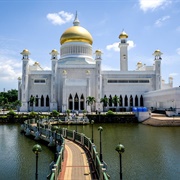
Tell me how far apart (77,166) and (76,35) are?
4479 cm

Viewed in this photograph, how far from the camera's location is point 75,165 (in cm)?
1147

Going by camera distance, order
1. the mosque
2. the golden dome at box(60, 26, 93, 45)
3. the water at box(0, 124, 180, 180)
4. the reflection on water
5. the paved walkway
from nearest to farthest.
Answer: the paved walkway < the reflection on water < the water at box(0, 124, 180, 180) < the mosque < the golden dome at box(60, 26, 93, 45)

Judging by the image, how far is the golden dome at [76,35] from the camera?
53.2 m

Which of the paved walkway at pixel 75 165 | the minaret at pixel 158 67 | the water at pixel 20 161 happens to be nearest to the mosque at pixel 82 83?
the minaret at pixel 158 67

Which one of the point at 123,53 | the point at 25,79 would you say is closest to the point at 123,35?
the point at 123,53

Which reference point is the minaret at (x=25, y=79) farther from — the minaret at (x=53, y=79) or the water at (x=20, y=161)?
the water at (x=20, y=161)

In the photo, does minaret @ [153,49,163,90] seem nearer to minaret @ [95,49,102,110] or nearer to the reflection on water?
minaret @ [95,49,102,110]

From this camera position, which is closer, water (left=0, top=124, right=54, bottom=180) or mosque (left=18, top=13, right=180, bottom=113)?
water (left=0, top=124, right=54, bottom=180)

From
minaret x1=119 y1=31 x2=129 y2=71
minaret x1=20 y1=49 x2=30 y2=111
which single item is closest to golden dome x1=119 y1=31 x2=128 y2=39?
minaret x1=119 y1=31 x2=129 y2=71

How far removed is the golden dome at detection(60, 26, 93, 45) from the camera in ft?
174

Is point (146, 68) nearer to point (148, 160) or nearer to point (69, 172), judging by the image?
point (148, 160)

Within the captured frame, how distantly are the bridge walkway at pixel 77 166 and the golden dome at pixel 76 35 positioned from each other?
135 feet

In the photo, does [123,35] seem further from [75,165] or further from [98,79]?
[75,165]

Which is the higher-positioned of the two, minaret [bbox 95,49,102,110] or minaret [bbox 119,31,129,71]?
minaret [bbox 119,31,129,71]
